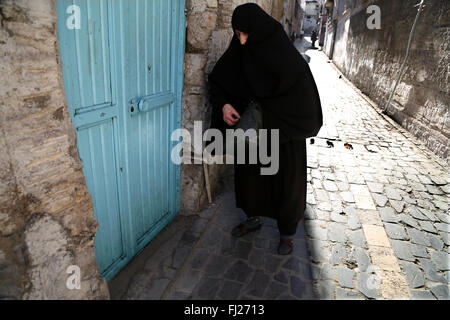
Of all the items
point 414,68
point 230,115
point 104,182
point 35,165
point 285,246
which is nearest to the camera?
point 35,165

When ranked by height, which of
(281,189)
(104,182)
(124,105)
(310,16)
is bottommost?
(281,189)

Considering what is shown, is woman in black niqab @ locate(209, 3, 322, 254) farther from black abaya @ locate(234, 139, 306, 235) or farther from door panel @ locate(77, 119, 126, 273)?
door panel @ locate(77, 119, 126, 273)

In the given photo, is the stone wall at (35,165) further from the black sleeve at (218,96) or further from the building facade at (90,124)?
the black sleeve at (218,96)

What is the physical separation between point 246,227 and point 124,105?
1670 mm

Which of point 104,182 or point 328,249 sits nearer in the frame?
point 104,182

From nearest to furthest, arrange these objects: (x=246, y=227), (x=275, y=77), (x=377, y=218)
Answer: (x=275, y=77)
(x=246, y=227)
(x=377, y=218)

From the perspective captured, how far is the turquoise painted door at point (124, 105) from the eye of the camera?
5.55 ft

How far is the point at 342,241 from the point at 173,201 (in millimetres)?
1756

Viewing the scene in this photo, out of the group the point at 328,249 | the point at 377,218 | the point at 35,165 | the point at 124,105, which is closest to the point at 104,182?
the point at 124,105

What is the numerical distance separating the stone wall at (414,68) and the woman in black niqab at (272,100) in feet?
12.7

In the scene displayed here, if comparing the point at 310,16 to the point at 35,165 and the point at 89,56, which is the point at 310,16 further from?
the point at 35,165

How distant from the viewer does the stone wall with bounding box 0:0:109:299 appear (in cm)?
121

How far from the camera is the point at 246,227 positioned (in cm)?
302
